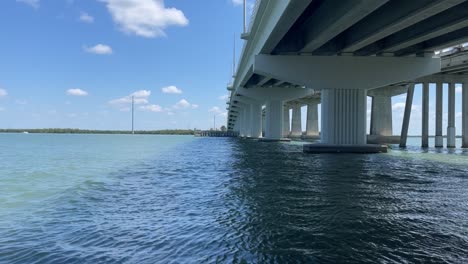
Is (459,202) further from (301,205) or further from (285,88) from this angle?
(285,88)

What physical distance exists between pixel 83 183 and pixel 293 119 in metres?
107

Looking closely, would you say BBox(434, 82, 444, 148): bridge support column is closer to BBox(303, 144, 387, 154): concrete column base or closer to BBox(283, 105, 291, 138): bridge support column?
BBox(303, 144, 387, 154): concrete column base

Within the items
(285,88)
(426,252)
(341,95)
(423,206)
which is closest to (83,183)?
(423,206)

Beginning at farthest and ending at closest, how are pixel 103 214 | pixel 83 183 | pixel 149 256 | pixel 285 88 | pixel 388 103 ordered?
pixel 388 103 < pixel 285 88 < pixel 83 183 < pixel 103 214 < pixel 149 256

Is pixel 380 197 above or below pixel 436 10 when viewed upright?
below

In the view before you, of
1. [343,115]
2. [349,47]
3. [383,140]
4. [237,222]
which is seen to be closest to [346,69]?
[349,47]

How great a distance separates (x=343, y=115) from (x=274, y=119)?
101 feet

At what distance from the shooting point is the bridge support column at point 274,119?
199 ft

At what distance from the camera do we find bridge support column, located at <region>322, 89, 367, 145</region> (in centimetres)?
3100

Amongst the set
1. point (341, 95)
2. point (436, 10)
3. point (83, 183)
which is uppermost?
point (436, 10)

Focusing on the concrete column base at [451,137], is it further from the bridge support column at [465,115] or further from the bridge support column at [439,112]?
the bridge support column at [465,115]

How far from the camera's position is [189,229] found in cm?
773

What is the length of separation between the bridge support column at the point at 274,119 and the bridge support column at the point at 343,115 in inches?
1148

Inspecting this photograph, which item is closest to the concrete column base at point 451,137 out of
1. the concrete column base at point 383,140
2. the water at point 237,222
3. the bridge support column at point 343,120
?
the concrete column base at point 383,140
